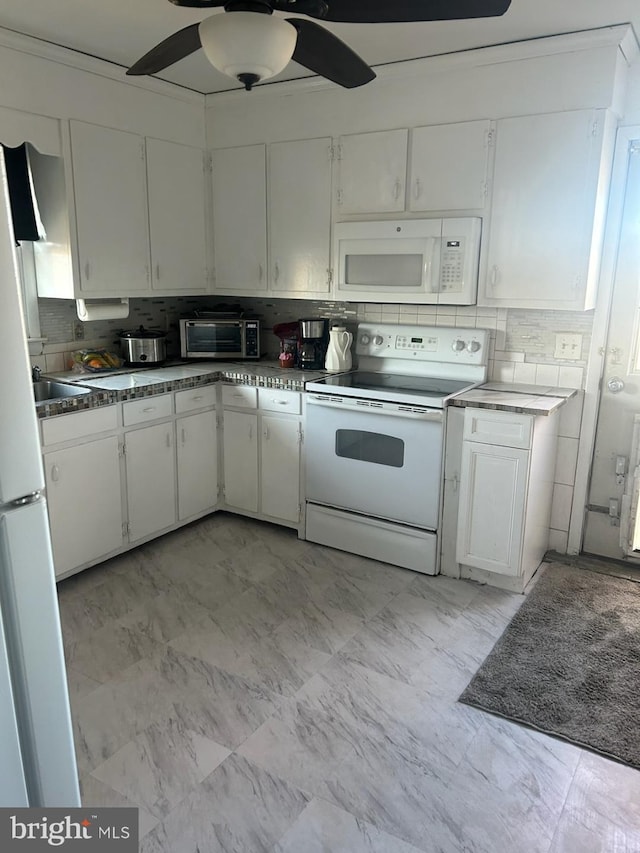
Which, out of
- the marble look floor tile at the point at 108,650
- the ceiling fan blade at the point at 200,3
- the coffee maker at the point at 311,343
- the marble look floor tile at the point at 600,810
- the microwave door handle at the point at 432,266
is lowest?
the marble look floor tile at the point at 600,810

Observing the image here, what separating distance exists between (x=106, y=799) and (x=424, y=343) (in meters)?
2.53

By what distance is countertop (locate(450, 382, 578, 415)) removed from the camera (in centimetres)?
279

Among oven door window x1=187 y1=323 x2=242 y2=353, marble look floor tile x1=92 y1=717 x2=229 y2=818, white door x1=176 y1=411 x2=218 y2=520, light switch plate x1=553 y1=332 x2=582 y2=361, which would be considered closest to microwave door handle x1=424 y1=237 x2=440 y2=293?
light switch plate x1=553 y1=332 x2=582 y2=361

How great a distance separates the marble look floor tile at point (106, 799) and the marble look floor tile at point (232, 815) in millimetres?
39

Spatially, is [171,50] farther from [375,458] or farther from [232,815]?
[232,815]

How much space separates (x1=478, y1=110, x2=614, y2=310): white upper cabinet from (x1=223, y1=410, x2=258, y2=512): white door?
149 cm

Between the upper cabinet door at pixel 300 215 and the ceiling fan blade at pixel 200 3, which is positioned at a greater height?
the ceiling fan blade at pixel 200 3

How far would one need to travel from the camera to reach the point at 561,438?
3266 millimetres

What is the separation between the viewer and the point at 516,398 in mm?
2959

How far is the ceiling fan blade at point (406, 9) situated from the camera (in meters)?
1.69

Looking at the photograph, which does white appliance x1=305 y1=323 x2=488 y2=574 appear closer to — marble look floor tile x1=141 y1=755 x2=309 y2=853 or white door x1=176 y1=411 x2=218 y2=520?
white door x1=176 y1=411 x2=218 y2=520

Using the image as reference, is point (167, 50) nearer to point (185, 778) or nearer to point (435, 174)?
point (435, 174)

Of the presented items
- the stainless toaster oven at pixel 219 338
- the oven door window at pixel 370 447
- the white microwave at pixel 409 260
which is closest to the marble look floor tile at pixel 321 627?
the oven door window at pixel 370 447

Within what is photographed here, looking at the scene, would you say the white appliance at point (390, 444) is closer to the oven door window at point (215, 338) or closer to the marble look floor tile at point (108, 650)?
the oven door window at point (215, 338)
